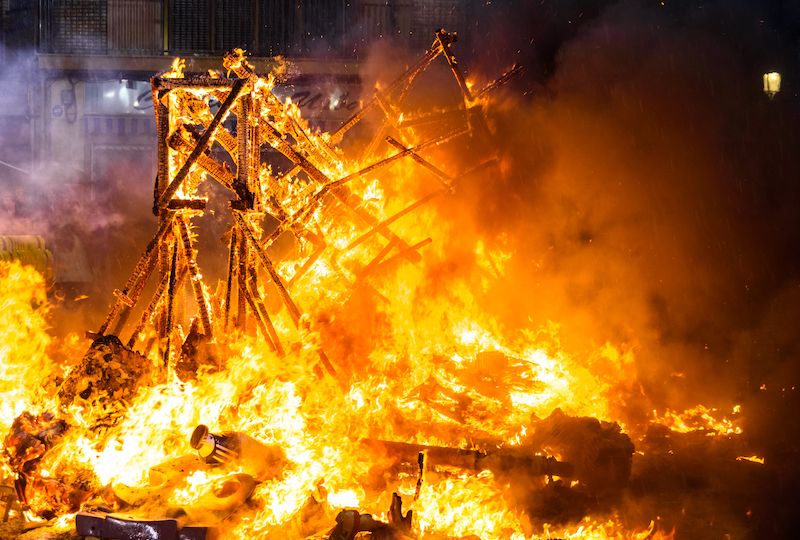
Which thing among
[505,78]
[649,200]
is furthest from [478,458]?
[649,200]

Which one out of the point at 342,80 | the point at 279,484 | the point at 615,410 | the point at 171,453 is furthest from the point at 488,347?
the point at 342,80

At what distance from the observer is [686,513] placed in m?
6.51

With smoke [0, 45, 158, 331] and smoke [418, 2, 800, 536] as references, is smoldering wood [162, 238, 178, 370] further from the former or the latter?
smoke [0, 45, 158, 331]

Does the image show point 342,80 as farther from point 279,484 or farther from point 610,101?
Answer: point 279,484

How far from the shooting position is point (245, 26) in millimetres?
16859

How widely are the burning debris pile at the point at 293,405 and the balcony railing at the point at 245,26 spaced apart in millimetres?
8019

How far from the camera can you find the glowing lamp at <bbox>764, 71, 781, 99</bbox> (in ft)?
38.2

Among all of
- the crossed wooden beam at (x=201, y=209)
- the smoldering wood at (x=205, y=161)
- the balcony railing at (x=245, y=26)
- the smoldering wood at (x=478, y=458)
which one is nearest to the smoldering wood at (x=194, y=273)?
the crossed wooden beam at (x=201, y=209)

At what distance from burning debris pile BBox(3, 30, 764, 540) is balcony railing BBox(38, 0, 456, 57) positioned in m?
8.02

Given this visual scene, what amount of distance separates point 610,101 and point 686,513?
7485mm

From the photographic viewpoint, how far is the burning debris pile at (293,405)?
611cm

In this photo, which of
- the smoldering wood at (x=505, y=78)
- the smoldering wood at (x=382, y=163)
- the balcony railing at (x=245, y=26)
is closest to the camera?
the smoldering wood at (x=382, y=163)

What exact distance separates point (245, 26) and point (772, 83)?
44.7ft

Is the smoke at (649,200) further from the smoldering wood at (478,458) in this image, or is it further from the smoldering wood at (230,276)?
the smoldering wood at (230,276)
